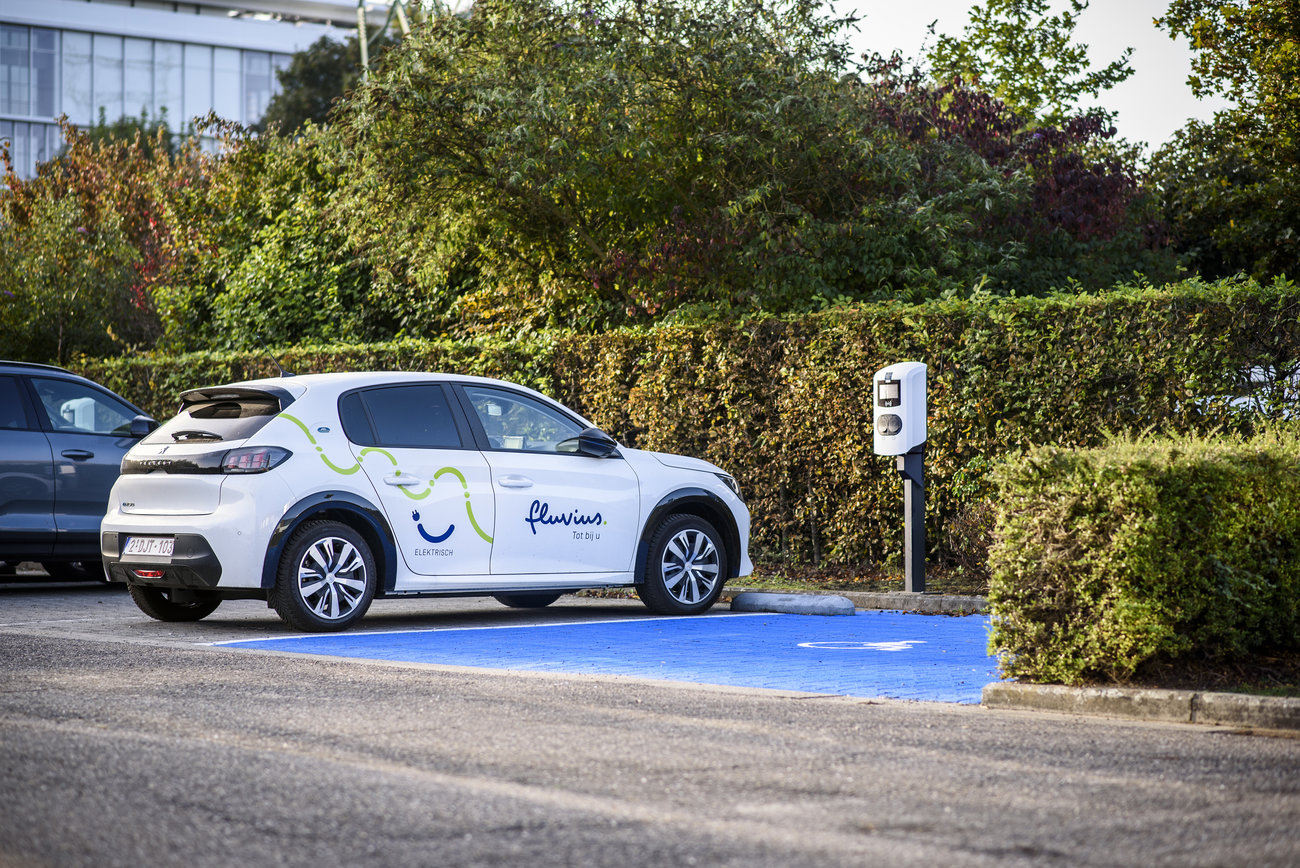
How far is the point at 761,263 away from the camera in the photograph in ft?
54.3

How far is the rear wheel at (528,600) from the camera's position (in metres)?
12.5

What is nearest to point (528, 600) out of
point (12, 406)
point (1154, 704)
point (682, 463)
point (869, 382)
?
point (682, 463)

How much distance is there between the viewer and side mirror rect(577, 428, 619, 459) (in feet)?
37.1

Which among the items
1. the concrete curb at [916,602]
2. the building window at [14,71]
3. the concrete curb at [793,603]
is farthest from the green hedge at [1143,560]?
the building window at [14,71]

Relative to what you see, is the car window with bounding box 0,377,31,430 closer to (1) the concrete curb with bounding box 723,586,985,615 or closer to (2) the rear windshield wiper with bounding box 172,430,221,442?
(2) the rear windshield wiper with bounding box 172,430,221,442

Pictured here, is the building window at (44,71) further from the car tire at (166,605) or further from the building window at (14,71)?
the car tire at (166,605)

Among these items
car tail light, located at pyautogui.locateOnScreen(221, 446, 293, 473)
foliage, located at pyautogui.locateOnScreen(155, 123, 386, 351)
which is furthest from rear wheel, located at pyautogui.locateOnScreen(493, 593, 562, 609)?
foliage, located at pyautogui.locateOnScreen(155, 123, 386, 351)

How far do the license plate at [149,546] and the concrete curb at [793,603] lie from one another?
4.41m

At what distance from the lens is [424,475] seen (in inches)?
415

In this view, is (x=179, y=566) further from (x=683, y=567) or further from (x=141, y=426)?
→ (x=141, y=426)

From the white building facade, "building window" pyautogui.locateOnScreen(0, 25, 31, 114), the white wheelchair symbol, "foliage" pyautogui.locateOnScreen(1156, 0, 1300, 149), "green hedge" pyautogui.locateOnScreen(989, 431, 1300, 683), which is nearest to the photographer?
"green hedge" pyautogui.locateOnScreen(989, 431, 1300, 683)

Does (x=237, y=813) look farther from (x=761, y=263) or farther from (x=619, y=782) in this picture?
(x=761, y=263)

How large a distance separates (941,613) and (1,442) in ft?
26.0

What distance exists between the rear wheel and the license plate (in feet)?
10.0
